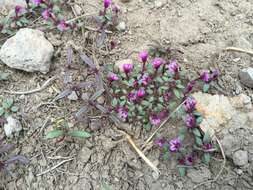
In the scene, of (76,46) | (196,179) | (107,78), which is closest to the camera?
(196,179)

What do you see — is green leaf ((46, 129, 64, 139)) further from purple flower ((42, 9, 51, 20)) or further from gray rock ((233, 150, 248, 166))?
gray rock ((233, 150, 248, 166))

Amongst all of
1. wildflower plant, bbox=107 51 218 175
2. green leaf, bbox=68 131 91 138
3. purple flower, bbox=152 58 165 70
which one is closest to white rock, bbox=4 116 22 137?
green leaf, bbox=68 131 91 138

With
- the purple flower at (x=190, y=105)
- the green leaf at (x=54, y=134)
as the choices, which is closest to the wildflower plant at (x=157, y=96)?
the purple flower at (x=190, y=105)

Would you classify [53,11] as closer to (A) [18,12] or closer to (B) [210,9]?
(A) [18,12]

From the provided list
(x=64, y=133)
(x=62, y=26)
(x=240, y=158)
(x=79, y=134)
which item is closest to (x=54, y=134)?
(x=64, y=133)

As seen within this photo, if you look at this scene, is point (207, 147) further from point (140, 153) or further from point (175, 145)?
point (140, 153)

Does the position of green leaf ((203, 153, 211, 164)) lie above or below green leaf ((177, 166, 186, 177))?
above

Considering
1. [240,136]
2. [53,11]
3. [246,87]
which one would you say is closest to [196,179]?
[240,136]
